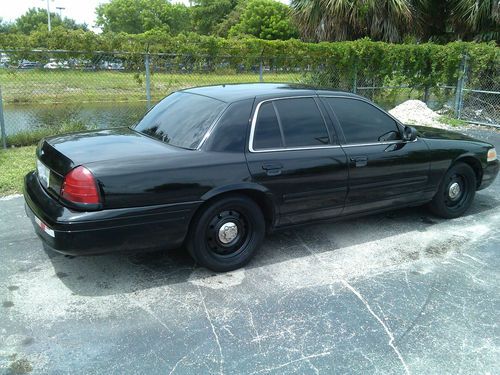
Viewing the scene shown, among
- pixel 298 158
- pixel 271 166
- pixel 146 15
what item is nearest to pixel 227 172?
pixel 271 166

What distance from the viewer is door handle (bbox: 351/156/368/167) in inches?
177

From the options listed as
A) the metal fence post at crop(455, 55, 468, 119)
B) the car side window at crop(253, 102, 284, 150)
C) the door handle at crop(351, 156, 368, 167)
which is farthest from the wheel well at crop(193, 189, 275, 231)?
the metal fence post at crop(455, 55, 468, 119)

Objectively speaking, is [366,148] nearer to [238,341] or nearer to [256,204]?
[256,204]

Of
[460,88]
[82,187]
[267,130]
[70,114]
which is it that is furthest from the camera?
[460,88]

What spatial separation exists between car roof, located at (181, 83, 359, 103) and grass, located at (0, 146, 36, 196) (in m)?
3.04

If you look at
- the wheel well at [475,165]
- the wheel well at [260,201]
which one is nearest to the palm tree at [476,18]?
the wheel well at [475,165]

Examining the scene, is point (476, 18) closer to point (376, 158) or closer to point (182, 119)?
point (376, 158)

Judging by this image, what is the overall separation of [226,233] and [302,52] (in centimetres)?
870

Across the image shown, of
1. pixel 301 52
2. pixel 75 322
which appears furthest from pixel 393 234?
pixel 301 52

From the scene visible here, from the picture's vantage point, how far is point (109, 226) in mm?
3361

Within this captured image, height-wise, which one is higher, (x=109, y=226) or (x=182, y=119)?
(x=182, y=119)

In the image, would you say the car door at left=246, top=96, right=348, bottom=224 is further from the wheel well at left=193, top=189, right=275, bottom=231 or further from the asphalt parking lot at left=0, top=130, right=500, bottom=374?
the asphalt parking lot at left=0, top=130, right=500, bottom=374

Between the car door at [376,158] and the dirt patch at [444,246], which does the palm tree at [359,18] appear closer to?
the car door at [376,158]

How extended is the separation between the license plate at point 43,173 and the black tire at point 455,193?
4.07m
